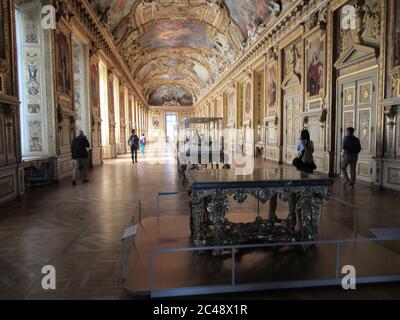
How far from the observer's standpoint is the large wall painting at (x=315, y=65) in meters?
11.0

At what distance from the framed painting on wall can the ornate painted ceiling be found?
10.9 feet

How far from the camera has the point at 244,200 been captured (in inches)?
145

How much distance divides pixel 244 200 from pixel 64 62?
31.1 feet

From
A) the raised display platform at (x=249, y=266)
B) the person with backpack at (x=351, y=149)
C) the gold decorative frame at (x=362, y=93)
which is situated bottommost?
the raised display platform at (x=249, y=266)

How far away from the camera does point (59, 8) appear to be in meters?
10.3

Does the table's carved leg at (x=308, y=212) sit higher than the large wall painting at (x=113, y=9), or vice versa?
the large wall painting at (x=113, y=9)

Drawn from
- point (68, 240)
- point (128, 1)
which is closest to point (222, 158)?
point (68, 240)

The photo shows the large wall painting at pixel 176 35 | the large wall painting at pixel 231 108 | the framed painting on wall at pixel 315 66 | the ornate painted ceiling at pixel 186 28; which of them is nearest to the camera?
the framed painting on wall at pixel 315 66

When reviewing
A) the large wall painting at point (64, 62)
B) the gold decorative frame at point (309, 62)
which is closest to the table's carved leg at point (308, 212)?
the gold decorative frame at point (309, 62)

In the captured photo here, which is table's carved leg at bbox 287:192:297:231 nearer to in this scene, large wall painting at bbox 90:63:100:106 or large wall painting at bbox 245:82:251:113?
large wall painting at bbox 90:63:100:106

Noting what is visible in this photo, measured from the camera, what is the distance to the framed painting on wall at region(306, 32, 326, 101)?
35.8ft

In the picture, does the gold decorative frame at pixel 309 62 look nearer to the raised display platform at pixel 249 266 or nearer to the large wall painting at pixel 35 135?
the raised display platform at pixel 249 266

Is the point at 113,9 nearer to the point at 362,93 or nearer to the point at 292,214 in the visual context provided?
the point at 362,93

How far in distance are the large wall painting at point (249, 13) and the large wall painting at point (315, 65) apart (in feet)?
15.3
